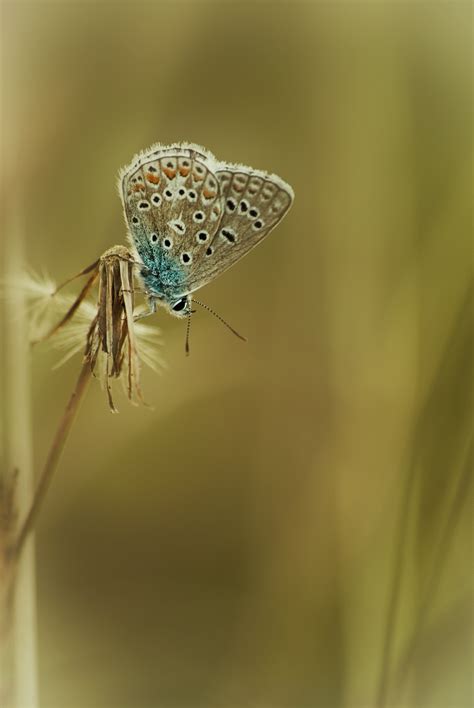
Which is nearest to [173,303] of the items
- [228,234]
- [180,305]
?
[180,305]

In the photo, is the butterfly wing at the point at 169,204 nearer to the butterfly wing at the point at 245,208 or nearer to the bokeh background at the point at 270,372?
the butterfly wing at the point at 245,208

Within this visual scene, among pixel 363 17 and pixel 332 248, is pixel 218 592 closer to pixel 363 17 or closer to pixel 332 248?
pixel 332 248

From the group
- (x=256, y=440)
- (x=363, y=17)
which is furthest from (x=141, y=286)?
(x=363, y=17)

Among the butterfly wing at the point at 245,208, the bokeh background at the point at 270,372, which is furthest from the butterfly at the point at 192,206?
the bokeh background at the point at 270,372

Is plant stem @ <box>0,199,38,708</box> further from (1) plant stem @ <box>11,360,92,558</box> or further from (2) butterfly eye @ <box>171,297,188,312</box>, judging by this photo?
(2) butterfly eye @ <box>171,297,188,312</box>

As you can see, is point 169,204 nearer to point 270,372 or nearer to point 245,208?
point 245,208

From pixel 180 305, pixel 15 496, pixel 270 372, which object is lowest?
pixel 270 372

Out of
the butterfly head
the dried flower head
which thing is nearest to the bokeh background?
the butterfly head
